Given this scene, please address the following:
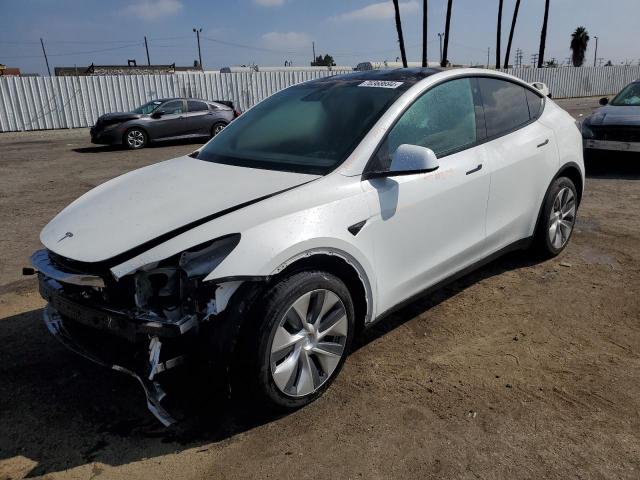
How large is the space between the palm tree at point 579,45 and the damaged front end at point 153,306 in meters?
69.2

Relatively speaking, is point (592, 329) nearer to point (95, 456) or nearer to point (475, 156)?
point (475, 156)

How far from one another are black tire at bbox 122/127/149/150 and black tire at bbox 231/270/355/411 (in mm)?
13078

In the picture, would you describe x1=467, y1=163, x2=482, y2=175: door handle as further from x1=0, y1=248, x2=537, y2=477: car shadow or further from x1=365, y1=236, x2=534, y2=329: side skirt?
x1=0, y1=248, x2=537, y2=477: car shadow

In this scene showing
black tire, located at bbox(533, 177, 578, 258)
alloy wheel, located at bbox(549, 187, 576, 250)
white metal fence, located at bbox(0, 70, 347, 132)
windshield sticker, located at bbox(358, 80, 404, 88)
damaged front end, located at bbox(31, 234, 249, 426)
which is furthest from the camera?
white metal fence, located at bbox(0, 70, 347, 132)

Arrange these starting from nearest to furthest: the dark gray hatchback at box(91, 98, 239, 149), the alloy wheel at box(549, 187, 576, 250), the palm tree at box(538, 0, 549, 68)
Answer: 1. the alloy wheel at box(549, 187, 576, 250)
2. the dark gray hatchback at box(91, 98, 239, 149)
3. the palm tree at box(538, 0, 549, 68)

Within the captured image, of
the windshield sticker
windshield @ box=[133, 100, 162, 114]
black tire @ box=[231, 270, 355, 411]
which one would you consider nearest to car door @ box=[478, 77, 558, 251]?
the windshield sticker

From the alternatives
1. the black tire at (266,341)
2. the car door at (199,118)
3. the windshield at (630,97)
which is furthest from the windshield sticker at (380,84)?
the car door at (199,118)

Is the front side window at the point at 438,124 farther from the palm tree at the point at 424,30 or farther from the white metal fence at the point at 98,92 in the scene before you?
the palm tree at the point at 424,30

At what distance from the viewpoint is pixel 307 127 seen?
133 inches

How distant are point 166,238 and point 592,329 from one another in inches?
110

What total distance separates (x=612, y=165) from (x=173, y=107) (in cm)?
1108

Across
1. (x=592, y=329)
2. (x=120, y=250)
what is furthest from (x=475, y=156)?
(x=120, y=250)

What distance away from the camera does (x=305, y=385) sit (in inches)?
106

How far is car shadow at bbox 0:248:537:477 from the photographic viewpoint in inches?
98.3
